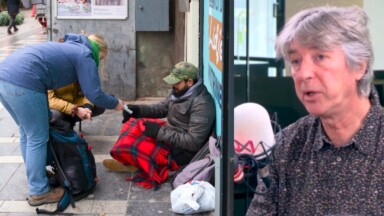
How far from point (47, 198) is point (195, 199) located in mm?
1169

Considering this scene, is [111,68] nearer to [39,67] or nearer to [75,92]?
[75,92]

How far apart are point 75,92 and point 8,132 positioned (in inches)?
59.1

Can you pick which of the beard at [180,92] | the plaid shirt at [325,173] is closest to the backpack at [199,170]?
the beard at [180,92]

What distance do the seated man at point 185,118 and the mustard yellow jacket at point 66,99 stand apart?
2.74 feet

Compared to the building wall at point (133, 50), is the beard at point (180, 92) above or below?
below

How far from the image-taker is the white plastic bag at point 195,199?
13.0 feet

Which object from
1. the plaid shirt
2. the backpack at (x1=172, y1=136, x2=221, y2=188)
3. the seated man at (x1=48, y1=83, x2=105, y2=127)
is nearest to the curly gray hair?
the plaid shirt

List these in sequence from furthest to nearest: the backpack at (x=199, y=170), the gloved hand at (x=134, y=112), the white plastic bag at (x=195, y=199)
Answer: the gloved hand at (x=134, y=112) → the backpack at (x=199, y=170) → the white plastic bag at (x=195, y=199)

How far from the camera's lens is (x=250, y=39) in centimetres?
262

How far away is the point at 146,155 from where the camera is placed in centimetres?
461

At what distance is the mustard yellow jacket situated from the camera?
5.09m

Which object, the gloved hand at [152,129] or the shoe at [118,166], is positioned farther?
the shoe at [118,166]

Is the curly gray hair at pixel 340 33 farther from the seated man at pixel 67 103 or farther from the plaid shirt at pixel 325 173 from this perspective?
the seated man at pixel 67 103

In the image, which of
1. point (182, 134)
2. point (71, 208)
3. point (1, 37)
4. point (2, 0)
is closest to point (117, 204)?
point (71, 208)
